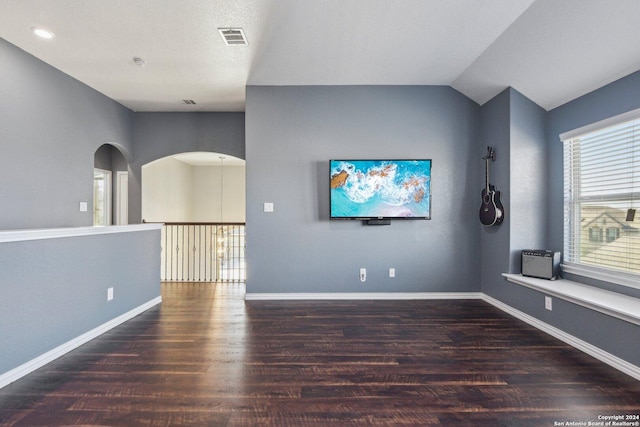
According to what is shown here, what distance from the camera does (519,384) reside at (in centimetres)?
211

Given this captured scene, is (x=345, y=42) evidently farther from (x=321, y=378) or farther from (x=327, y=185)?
(x=321, y=378)

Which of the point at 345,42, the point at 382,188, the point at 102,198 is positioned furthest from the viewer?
the point at 102,198

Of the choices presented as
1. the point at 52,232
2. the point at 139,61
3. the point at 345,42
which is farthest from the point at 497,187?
the point at 52,232

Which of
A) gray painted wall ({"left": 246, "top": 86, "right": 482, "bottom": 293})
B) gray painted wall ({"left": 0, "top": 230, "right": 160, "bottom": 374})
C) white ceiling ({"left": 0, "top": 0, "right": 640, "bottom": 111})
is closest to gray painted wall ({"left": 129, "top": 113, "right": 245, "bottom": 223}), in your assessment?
white ceiling ({"left": 0, "top": 0, "right": 640, "bottom": 111})

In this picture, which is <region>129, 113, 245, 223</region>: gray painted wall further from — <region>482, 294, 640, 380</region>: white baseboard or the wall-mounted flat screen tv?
<region>482, 294, 640, 380</region>: white baseboard

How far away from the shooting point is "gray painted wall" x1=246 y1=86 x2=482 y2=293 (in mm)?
4137

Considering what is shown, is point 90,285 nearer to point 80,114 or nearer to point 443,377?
point 80,114

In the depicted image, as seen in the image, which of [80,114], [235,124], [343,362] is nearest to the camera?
[343,362]

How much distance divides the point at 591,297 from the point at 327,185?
2.89m

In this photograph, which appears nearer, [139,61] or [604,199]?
[604,199]

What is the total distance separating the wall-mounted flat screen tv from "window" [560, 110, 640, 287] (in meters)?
1.47


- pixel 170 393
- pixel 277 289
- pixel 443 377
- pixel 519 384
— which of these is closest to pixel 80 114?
pixel 277 289

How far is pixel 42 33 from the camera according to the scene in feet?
9.55

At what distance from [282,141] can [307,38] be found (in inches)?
53.4
